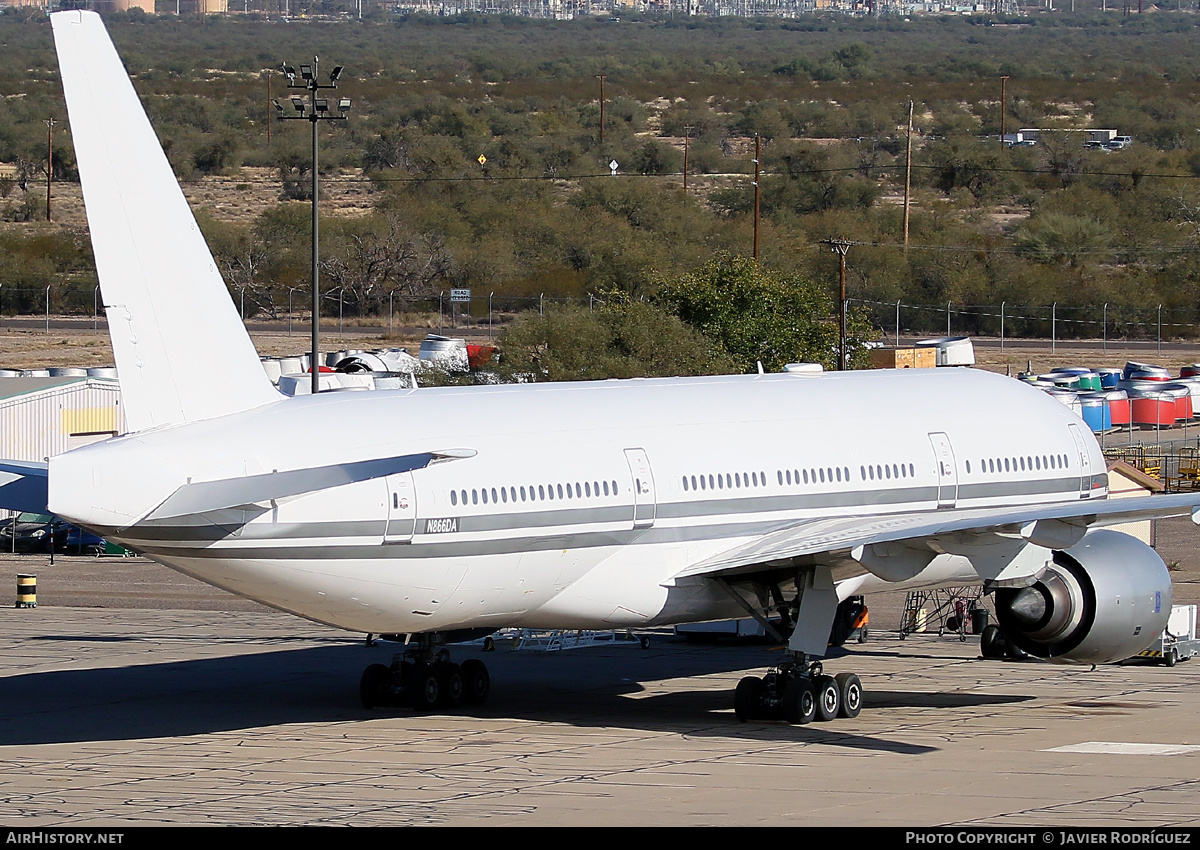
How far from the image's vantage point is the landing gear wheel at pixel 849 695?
26234 mm

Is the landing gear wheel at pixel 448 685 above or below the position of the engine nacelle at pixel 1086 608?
below

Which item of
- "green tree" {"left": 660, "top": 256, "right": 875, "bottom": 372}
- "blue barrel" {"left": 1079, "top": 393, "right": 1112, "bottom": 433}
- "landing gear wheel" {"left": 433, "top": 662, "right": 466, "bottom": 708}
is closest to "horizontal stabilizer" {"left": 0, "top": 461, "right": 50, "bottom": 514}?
"landing gear wheel" {"left": 433, "top": 662, "right": 466, "bottom": 708}

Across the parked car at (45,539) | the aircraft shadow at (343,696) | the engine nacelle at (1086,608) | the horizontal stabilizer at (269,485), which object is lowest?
the parked car at (45,539)

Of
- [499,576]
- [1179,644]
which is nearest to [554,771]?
[499,576]

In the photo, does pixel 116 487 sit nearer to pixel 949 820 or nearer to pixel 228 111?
pixel 949 820

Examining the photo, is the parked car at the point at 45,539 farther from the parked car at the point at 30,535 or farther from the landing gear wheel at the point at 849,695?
the landing gear wheel at the point at 849,695

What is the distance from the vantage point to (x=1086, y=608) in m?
26.1

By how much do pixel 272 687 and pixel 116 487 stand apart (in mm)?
9959

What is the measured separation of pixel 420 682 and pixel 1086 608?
9494 mm

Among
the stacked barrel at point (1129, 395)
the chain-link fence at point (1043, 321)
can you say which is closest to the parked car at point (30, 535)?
the stacked barrel at point (1129, 395)

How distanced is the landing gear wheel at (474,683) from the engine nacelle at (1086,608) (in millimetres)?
7656

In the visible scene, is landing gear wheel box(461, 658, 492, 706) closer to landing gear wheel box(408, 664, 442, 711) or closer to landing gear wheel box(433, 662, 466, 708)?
landing gear wheel box(433, 662, 466, 708)

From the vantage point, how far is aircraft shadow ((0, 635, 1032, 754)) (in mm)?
25812

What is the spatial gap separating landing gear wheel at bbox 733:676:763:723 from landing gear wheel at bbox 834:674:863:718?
1107 mm
